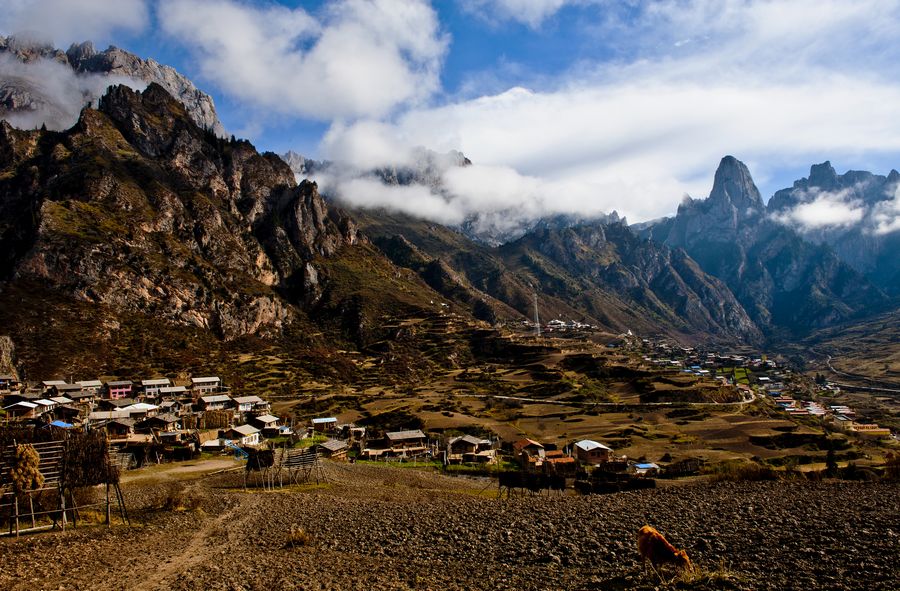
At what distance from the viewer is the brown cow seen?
13.0m

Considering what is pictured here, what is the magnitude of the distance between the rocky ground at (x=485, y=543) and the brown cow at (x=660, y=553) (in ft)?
1.33

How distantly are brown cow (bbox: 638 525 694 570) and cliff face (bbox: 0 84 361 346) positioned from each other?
402 feet

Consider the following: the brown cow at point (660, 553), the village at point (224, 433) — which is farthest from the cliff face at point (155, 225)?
the brown cow at point (660, 553)

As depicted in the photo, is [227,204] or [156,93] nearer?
[227,204]

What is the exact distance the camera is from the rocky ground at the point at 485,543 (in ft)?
46.2

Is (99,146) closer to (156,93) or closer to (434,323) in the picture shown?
(156,93)

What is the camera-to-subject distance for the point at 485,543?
18734mm

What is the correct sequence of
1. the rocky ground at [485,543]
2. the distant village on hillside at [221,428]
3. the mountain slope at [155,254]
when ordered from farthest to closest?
the mountain slope at [155,254]
the distant village on hillside at [221,428]
the rocky ground at [485,543]

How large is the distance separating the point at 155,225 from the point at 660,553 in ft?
508

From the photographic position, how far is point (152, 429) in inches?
2566

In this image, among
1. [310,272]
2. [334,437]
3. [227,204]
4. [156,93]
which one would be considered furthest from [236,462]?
[156,93]

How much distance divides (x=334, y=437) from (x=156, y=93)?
185 m

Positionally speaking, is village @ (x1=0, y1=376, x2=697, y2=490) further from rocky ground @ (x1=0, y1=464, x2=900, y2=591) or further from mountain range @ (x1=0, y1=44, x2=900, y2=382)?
mountain range @ (x1=0, y1=44, x2=900, y2=382)

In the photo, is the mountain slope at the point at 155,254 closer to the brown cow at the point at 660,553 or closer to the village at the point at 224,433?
the village at the point at 224,433
